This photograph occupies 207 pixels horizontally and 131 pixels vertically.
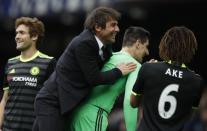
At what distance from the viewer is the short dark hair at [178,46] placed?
652cm

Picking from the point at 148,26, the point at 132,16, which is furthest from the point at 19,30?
the point at 148,26

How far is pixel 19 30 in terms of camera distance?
796cm

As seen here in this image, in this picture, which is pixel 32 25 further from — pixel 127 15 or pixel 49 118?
pixel 127 15

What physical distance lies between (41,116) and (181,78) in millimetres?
1386

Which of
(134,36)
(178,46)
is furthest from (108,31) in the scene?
(178,46)

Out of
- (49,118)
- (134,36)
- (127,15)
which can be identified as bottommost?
(127,15)

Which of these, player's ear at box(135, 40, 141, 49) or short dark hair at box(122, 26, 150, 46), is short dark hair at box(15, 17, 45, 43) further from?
player's ear at box(135, 40, 141, 49)

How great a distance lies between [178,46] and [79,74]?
3.29 feet

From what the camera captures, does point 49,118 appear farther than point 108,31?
No

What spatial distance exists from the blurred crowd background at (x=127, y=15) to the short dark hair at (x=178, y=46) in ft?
19.1

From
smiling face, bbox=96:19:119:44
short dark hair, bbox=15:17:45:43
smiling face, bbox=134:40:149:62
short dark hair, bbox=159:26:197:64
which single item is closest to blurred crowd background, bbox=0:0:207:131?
short dark hair, bbox=15:17:45:43

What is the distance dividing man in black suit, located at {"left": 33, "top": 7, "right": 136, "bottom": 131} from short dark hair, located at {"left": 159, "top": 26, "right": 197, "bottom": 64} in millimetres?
660

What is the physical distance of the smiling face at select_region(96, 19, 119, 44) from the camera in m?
7.08

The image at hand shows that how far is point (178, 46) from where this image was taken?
21.4ft
